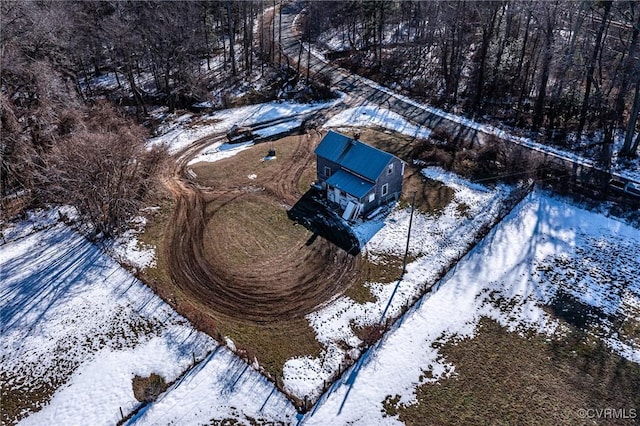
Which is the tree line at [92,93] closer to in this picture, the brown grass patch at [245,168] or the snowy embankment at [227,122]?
the snowy embankment at [227,122]

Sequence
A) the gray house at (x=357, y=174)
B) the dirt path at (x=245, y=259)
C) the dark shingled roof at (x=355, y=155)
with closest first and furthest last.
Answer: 1. the dirt path at (x=245, y=259)
2. the dark shingled roof at (x=355, y=155)
3. the gray house at (x=357, y=174)

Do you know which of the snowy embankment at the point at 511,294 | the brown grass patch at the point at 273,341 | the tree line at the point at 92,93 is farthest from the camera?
the tree line at the point at 92,93

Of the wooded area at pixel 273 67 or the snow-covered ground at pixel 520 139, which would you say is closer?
the wooded area at pixel 273 67

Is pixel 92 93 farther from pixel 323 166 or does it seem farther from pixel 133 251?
pixel 323 166

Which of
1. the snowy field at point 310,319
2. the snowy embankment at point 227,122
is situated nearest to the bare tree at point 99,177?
the snowy field at point 310,319

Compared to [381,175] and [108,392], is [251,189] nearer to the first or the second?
[381,175]

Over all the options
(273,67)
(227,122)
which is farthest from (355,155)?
(273,67)

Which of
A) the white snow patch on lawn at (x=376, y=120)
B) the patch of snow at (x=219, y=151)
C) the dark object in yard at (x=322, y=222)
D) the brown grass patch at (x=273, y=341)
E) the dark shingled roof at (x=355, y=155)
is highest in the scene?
the dark shingled roof at (x=355, y=155)
